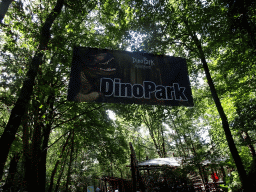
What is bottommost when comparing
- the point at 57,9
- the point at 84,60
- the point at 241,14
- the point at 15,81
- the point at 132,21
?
the point at 15,81

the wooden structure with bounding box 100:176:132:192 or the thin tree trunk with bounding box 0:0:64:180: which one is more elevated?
the thin tree trunk with bounding box 0:0:64:180

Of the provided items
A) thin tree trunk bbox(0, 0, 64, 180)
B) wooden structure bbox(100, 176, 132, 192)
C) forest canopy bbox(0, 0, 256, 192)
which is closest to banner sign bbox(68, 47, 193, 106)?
forest canopy bbox(0, 0, 256, 192)

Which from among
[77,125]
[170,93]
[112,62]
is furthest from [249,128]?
[77,125]

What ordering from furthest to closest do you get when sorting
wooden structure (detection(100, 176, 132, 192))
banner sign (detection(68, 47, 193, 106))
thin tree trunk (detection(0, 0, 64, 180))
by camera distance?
wooden structure (detection(100, 176, 132, 192)), banner sign (detection(68, 47, 193, 106)), thin tree trunk (detection(0, 0, 64, 180))

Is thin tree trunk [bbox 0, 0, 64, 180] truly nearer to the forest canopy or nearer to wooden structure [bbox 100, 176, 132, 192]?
the forest canopy

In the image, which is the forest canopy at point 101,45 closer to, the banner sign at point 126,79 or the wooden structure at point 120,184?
the banner sign at point 126,79

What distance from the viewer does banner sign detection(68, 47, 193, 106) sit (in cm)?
427

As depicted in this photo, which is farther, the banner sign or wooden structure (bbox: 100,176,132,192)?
wooden structure (bbox: 100,176,132,192)

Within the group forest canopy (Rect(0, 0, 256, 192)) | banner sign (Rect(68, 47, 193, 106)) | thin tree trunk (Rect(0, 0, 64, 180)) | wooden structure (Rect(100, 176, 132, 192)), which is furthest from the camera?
wooden structure (Rect(100, 176, 132, 192))

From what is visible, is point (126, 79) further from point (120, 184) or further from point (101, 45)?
point (120, 184)

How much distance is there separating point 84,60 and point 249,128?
598cm

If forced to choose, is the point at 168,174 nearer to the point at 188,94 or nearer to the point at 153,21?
the point at 188,94

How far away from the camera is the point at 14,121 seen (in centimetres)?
362

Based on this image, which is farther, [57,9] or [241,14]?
[57,9]
